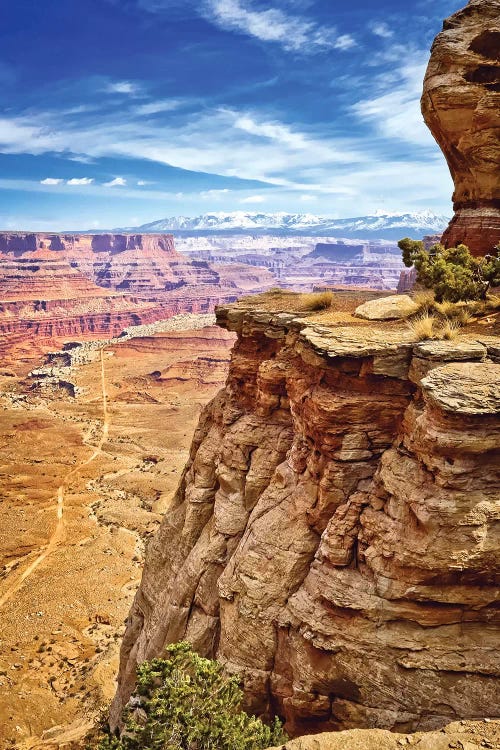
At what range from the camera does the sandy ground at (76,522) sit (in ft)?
91.8

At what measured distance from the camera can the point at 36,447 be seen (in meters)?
71.9

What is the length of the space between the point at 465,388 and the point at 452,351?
4.45 ft

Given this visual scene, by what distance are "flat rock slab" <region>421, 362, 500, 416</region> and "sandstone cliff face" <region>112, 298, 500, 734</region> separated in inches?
1.3

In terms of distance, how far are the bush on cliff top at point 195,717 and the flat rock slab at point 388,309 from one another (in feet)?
34.7

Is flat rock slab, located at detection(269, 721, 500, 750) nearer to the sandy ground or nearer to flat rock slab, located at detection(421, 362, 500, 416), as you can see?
flat rock slab, located at detection(421, 362, 500, 416)

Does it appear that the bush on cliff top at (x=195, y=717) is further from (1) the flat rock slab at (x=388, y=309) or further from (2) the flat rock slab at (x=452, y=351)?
(1) the flat rock slab at (x=388, y=309)

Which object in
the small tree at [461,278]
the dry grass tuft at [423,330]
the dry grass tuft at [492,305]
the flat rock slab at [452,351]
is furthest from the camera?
the small tree at [461,278]

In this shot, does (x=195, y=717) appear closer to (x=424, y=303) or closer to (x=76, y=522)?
(x=424, y=303)

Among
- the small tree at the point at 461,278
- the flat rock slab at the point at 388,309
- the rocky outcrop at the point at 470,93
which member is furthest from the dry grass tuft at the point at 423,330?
the rocky outcrop at the point at 470,93

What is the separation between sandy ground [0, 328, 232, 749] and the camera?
91.8 feet

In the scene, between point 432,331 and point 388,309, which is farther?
point 388,309

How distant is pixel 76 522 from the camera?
4959cm

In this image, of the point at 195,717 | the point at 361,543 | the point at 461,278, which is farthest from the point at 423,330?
the point at 195,717

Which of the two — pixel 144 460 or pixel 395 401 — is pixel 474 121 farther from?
pixel 144 460
